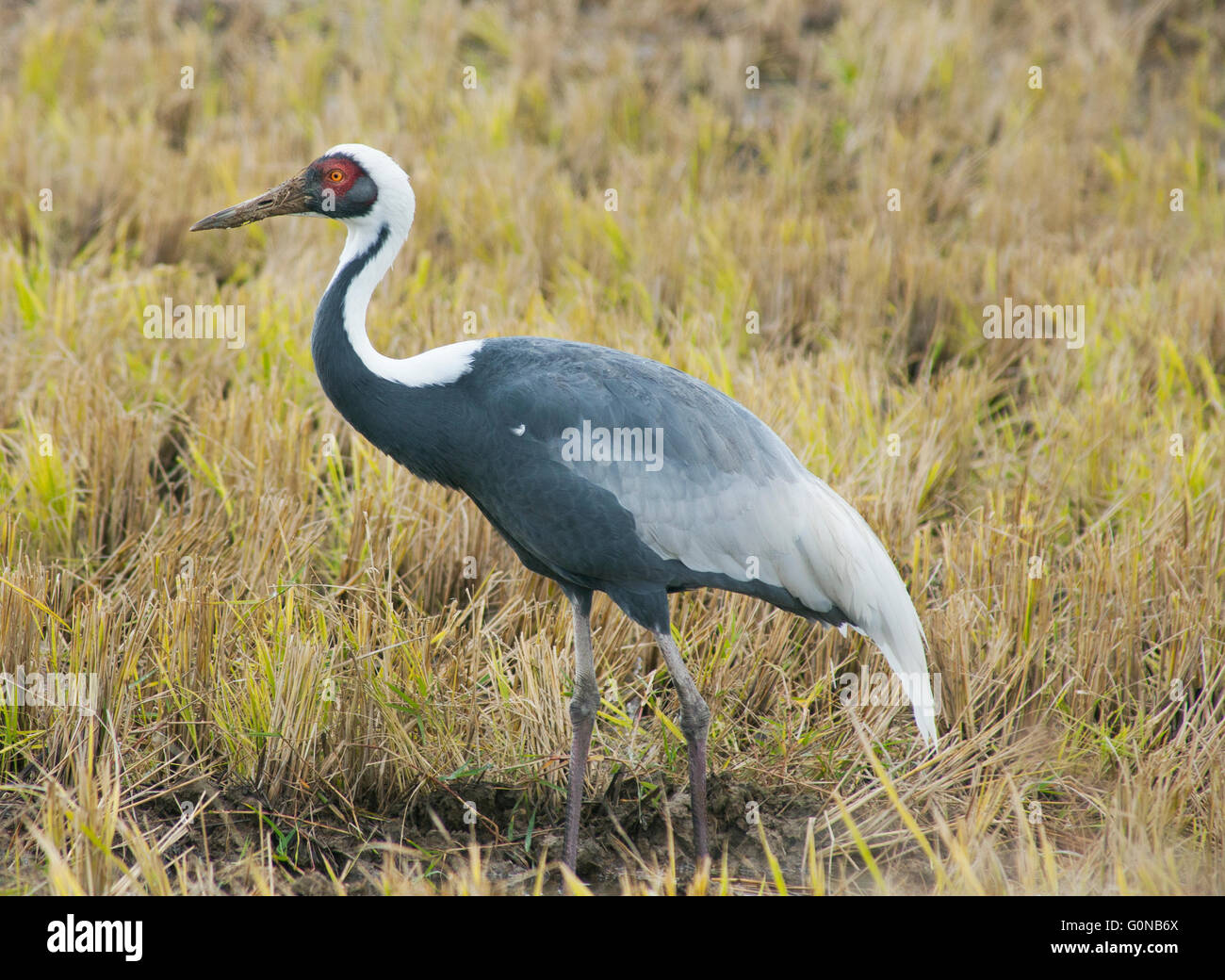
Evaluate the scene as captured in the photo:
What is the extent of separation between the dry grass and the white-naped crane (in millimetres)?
347

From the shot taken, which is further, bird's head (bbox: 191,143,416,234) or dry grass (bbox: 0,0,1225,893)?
bird's head (bbox: 191,143,416,234)

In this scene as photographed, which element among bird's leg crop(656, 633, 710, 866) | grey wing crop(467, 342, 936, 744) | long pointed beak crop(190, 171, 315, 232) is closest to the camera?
grey wing crop(467, 342, 936, 744)

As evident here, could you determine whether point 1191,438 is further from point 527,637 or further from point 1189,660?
point 527,637

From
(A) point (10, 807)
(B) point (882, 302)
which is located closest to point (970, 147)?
(B) point (882, 302)

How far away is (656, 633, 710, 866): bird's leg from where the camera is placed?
3445 mm

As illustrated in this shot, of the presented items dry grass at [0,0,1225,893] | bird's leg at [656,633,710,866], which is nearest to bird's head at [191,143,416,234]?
dry grass at [0,0,1225,893]

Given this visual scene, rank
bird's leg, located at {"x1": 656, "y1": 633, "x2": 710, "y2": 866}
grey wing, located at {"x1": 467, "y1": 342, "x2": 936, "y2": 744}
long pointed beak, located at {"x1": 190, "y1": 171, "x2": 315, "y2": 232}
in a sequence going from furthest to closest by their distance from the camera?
long pointed beak, located at {"x1": 190, "y1": 171, "x2": 315, "y2": 232}
bird's leg, located at {"x1": 656, "y1": 633, "x2": 710, "y2": 866}
grey wing, located at {"x1": 467, "y1": 342, "x2": 936, "y2": 744}

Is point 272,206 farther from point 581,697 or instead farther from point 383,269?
point 581,697

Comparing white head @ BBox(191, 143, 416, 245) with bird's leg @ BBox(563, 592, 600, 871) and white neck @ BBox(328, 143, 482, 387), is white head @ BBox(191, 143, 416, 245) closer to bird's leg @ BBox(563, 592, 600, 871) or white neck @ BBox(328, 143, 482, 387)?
white neck @ BBox(328, 143, 482, 387)

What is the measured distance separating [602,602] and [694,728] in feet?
2.46

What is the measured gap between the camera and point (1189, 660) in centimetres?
387

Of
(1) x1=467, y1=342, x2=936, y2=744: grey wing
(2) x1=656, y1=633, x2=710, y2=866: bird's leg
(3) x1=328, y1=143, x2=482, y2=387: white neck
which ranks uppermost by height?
(3) x1=328, y1=143, x2=482, y2=387: white neck

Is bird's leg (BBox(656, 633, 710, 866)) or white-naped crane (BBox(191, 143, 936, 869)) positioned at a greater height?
white-naped crane (BBox(191, 143, 936, 869))
